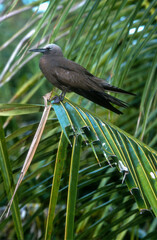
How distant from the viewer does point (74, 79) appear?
4.23 feet

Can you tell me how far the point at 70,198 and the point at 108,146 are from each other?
131 mm

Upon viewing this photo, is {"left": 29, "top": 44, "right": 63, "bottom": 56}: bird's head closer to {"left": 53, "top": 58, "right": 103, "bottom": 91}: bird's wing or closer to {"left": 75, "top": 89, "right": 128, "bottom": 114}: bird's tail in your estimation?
{"left": 53, "top": 58, "right": 103, "bottom": 91}: bird's wing

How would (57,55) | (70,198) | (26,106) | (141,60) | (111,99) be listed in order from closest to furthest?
1. (70,198)
2. (26,106)
3. (111,99)
4. (57,55)
5. (141,60)

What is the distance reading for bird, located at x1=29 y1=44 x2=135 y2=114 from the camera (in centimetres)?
113

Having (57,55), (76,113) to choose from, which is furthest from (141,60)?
(76,113)

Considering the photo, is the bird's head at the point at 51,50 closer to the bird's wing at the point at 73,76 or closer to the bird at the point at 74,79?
the bird at the point at 74,79

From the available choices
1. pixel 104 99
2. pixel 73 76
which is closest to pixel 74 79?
pixel 73 76

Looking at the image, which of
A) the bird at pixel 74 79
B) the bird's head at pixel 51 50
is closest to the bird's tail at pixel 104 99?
the bird at pixel 74 79

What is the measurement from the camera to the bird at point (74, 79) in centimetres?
113

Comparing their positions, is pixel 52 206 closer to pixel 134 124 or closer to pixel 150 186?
pixel 150 186

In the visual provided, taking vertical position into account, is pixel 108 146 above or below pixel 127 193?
above

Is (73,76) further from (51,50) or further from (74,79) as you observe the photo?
(51,50)

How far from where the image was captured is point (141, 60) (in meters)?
1.88

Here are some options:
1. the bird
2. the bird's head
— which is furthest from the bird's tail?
the bird's head
